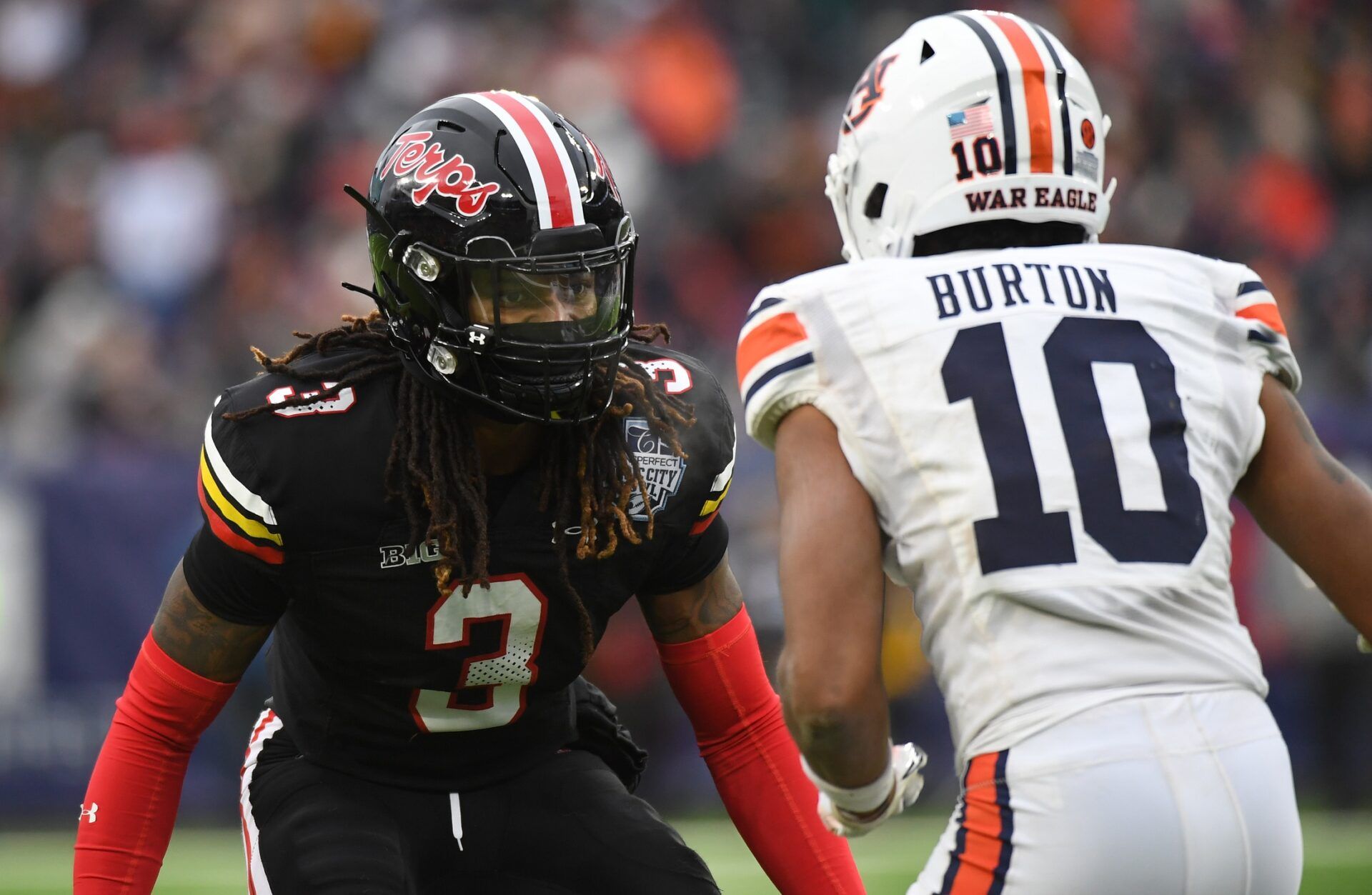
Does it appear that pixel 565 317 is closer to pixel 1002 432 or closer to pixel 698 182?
pixel 1002 432

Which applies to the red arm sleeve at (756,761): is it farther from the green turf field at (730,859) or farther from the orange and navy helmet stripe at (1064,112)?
the green turf field at (730,859)

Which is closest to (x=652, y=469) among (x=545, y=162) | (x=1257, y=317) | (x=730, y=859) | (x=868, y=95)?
(x=545, y=162)

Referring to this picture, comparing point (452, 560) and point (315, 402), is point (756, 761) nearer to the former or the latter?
point (452, 560)

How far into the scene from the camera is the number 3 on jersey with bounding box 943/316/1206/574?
2020 millimetres

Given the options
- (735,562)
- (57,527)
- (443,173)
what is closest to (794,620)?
(443,173)

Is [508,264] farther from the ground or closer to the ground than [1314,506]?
farther from the ground

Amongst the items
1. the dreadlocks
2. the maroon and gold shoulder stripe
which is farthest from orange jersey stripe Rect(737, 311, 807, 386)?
the maroon and gold shoulder stripe

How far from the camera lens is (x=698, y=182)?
898 centimetres

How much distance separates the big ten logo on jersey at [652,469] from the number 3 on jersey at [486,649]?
21 cm

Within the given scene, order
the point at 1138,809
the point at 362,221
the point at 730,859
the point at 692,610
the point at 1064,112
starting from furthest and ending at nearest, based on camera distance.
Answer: the point at 362,221, the point at 730,859, the point at 692,610, the point at 1064,112, the point at 1138,809

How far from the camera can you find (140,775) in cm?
268

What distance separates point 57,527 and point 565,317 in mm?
4779

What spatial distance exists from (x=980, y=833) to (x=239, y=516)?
1162mm

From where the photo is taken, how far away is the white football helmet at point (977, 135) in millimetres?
2191
